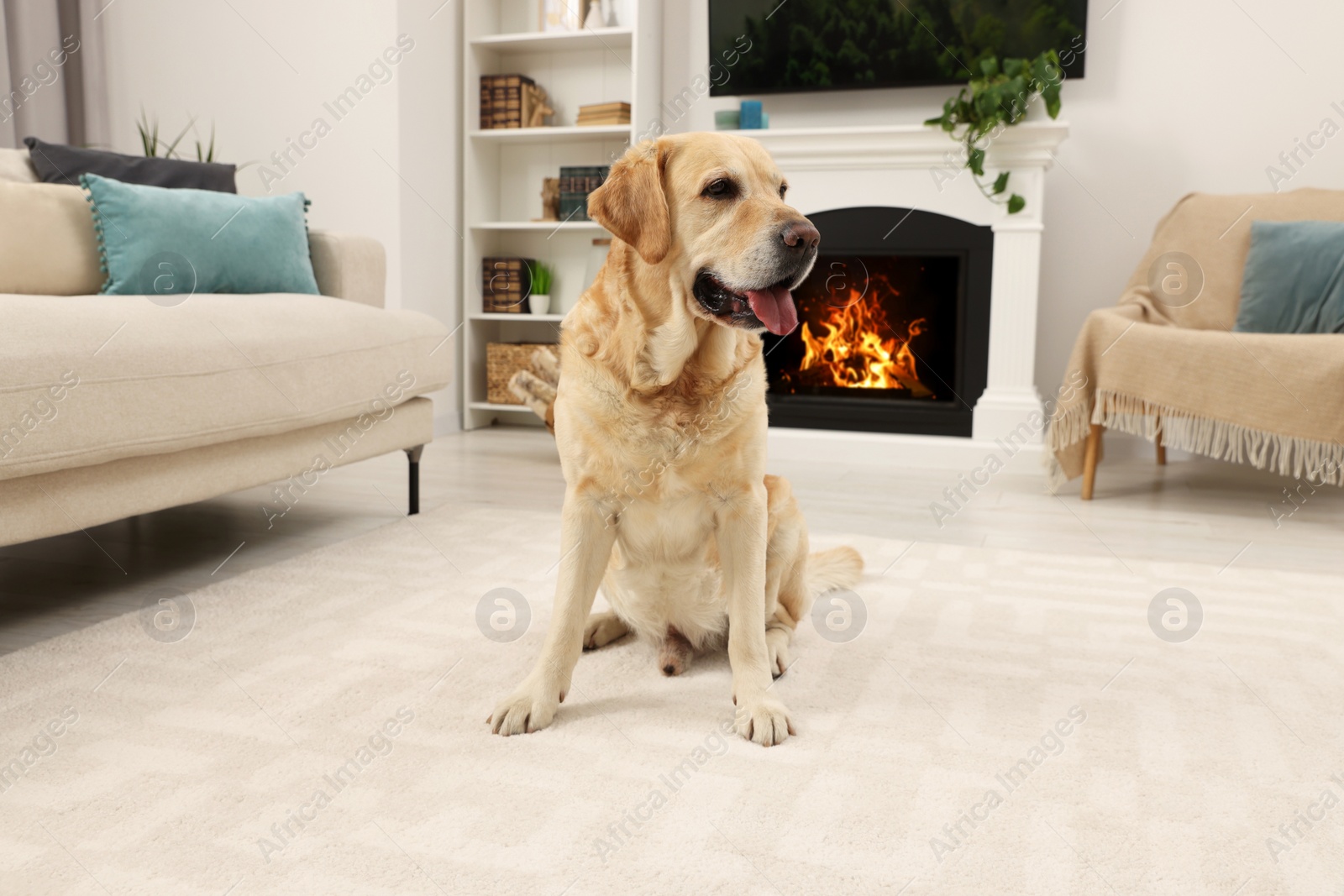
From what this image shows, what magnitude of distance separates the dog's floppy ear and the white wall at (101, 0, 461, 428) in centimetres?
284

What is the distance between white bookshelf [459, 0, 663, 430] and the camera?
13.7ft

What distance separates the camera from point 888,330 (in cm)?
390

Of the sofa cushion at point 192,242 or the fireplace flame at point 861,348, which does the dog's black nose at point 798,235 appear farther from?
the fireplace flame at point 861,348

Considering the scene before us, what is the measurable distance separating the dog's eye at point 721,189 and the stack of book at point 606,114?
300 centimetres

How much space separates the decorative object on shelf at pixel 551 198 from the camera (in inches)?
169

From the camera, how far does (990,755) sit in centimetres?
126

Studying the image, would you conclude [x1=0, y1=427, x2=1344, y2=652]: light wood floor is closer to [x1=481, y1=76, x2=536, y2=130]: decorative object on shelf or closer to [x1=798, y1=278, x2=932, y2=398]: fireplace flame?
[x1=798, y1=278, x2=932, y2=398]: fireplace flame

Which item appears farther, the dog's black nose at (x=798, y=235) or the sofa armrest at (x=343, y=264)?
the sofa armrest at (x=343, y=264)

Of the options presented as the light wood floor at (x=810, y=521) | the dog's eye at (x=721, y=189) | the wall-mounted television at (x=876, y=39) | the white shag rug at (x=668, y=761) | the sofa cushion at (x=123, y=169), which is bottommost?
the light wood floor at (x=810, y=521)

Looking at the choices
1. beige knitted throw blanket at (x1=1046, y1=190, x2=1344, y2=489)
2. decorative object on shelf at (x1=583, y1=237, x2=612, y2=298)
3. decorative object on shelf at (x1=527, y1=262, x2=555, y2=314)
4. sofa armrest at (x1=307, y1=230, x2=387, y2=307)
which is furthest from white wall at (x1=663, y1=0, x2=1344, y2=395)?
sofa armrest at (x1=307, y1=230, x2=387, y2=307)

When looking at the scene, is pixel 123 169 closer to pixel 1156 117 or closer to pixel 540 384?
pixel 540 384

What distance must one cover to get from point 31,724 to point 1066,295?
3.81 meters

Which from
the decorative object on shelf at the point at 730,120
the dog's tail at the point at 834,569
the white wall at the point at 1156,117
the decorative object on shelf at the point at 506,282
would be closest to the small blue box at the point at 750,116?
the decorative object on shelf at the point at 730,120

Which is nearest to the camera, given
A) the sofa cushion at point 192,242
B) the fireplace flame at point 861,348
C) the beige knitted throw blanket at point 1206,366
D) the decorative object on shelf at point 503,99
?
the sofa cushion at point 192,242
